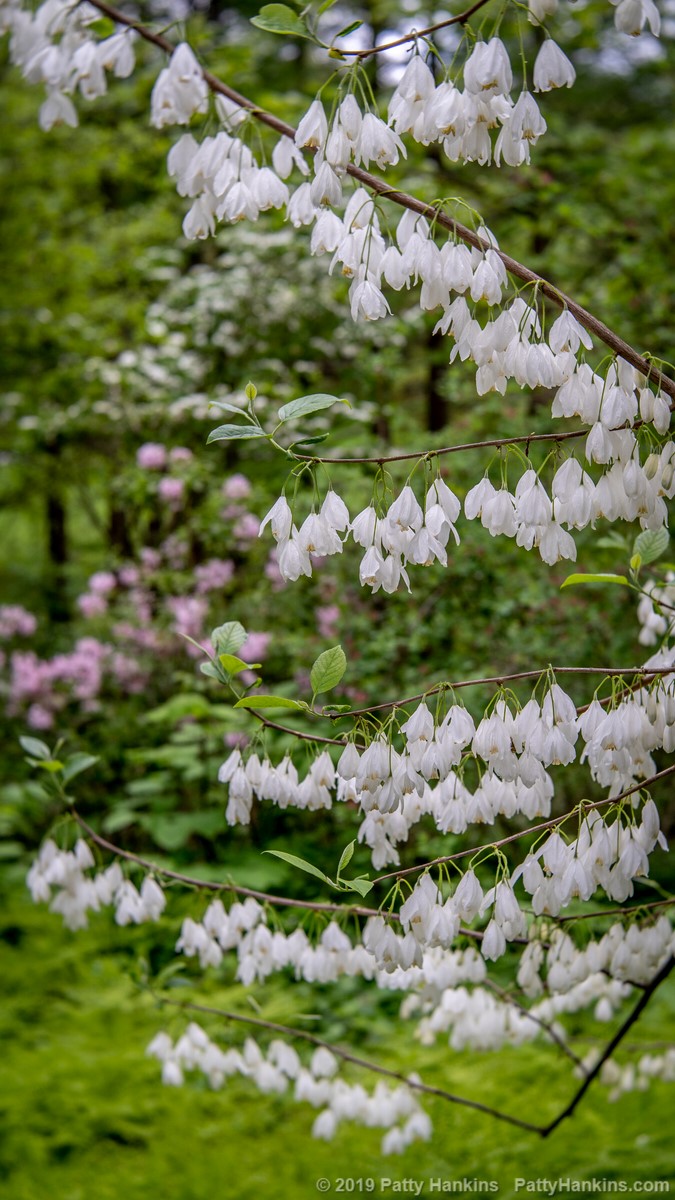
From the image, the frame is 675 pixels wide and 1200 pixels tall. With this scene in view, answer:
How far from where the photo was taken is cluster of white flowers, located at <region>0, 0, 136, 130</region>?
1318 mm

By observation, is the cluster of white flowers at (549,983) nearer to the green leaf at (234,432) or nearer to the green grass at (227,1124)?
the green grass at (227,1124)

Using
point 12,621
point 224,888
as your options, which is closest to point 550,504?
point 224,888

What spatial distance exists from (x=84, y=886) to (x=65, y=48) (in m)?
1.52

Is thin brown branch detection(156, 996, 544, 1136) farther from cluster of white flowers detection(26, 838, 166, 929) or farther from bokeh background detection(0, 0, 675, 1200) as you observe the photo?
cluster of white flowers detection(26, 838, 166, 929)

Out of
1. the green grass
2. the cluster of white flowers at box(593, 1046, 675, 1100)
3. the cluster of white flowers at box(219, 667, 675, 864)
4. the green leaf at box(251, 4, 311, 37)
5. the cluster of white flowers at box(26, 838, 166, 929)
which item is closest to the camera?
the green leaf at box(251, 4, 311, 37)

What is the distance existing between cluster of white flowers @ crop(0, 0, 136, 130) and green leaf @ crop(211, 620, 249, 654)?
82 cm

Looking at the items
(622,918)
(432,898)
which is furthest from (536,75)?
(622,918)

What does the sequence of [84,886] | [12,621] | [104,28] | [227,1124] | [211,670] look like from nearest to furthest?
1. [211,670]
2. [104,28]
3. [84,886]
4. [227,1124]
5. [12,621]

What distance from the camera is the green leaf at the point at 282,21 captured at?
1.18 m

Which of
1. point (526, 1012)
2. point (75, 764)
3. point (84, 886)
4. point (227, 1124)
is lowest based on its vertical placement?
point (227, 1124)

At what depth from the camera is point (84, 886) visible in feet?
6.25

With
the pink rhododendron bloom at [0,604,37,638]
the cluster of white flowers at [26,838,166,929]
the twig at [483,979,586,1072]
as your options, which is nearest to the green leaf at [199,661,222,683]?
the cluster of white flowers at [26,838,166,929]

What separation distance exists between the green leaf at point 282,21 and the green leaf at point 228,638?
2.68 ft

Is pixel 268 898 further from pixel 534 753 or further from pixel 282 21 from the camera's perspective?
pixel 282 21
